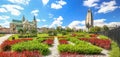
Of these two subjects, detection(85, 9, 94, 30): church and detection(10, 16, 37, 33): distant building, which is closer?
detection(10, 16, 37, 33): distant building

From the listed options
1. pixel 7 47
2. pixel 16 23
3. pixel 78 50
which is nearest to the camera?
pixel 78 50

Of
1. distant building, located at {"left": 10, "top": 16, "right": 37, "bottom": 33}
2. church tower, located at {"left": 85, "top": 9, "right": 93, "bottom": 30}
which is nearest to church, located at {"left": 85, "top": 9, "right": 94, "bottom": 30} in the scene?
church tower, located at {"left": 85, "top": 9, "right": 93, "bottom": 30}

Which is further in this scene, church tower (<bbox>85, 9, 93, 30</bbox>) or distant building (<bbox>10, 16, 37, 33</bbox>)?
church tower (<bbox>85, 9, 93, 30</bbox>)

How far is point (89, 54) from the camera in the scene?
12344 millimetres

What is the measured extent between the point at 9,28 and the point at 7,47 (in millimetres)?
104222

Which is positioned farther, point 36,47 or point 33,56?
point 36,47

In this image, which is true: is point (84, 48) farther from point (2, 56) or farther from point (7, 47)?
point (7, 47)

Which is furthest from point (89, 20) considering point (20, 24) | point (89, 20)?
point (20, 24)

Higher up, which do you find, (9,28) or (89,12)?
(89,12)

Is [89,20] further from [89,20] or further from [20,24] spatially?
[20,24]

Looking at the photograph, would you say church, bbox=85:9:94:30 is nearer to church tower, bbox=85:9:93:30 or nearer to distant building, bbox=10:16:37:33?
church tower, bbox=85:9:93:30

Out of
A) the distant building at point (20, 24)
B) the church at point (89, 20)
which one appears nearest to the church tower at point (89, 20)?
the church at point (89, 20)

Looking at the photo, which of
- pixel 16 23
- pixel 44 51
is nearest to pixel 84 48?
pixel 44 51

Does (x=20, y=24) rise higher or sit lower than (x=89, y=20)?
lower
